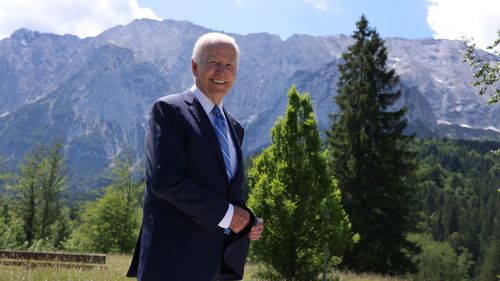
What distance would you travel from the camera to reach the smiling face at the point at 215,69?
315 centimetres

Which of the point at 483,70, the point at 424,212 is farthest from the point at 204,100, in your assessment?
the point at 424,212

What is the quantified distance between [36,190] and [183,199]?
3891 cm

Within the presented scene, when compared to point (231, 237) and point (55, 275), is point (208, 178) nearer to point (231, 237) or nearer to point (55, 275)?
point (231, 237)

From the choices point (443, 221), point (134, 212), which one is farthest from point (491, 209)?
point (134, 212)

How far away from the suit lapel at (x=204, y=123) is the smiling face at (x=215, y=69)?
158 millimetres

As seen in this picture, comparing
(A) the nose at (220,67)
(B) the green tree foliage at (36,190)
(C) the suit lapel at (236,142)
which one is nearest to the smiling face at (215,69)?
(A) the nose at (220,67)

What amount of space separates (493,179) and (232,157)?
17310 centimetres

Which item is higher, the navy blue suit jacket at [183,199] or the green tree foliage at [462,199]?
the navy blue suit jacket at [183,199]

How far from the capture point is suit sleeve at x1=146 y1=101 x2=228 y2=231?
108 inches

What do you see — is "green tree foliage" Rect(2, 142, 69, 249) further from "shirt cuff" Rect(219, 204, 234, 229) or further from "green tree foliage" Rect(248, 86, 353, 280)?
"shirt cuff" Rect(219, 204, 234, 229)

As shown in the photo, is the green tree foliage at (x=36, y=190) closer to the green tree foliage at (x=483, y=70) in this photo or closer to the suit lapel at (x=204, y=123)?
the green tree foliage at (x=483, y=70)

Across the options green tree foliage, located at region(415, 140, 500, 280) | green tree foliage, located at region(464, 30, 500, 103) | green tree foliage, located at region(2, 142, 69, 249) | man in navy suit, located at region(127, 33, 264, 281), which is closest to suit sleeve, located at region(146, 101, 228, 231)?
man in navy suit, located at region(127, 33, 264, 281)

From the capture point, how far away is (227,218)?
115 inches

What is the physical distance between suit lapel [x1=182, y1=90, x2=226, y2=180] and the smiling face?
0.52 ft
